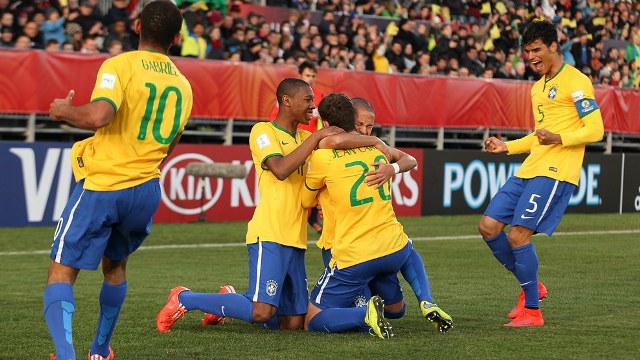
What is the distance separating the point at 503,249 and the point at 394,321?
117 centimetres

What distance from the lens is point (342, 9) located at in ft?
79.6

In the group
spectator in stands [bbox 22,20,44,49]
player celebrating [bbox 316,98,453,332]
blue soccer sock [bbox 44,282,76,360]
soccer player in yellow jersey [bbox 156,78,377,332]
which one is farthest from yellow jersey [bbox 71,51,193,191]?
spectator in stands [bbox 22,20,44,49]

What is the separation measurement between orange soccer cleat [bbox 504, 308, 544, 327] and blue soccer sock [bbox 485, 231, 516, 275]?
591mm

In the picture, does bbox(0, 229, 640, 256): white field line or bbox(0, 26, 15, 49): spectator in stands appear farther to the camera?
bbox(0, 26, 15, 49): spectator in stands

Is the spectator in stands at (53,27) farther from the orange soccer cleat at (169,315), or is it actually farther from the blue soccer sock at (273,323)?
the blue soccer sock at (273,323)

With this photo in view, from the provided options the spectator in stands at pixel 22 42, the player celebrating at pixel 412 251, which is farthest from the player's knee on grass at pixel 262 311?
the spectator in stands at pixel 22 42

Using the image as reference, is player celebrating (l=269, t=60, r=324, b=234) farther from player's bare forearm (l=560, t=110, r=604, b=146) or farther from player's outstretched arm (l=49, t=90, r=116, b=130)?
player's outstretched arm (l=49, t=90, r=116, b=130)

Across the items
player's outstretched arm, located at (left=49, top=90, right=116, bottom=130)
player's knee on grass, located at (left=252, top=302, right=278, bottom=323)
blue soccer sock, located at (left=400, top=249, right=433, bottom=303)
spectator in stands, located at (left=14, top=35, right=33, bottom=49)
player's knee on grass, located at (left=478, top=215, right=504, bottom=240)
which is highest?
player's outstretched arm, located at (left=49, top=90, right=116, bottom=130)

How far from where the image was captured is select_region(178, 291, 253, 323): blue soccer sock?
26.5 ft

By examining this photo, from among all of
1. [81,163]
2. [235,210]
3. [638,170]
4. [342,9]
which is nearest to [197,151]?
[235,210]

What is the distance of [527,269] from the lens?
9.17m

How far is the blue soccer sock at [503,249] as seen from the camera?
9500 millimetres

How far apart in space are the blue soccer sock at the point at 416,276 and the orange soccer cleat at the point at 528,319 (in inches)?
29.7

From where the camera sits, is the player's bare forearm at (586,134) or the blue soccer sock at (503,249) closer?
the player's bare forearm at (586,134)
